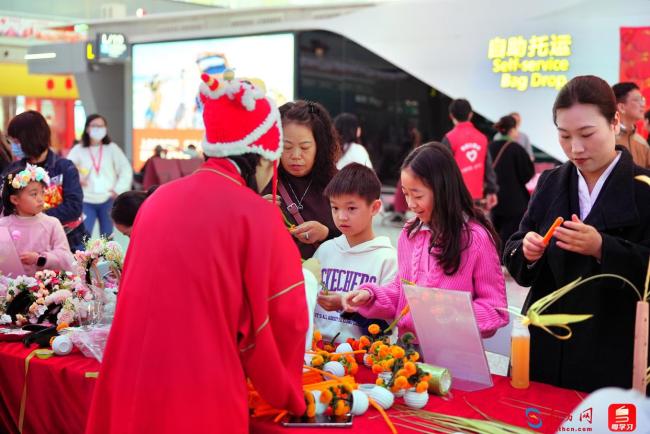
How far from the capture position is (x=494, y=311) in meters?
2.11

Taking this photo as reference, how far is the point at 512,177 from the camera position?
6836mm

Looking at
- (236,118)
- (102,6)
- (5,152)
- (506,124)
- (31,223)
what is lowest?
(31,223)

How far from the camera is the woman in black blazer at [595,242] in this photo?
5.81 ft

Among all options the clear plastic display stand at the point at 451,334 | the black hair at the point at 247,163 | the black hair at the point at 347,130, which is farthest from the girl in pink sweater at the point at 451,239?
the black hair at the point at 347,130

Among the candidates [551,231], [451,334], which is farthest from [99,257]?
[551,231]

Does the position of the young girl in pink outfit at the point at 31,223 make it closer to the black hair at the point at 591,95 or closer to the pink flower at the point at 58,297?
the pink flower at the point at 58,297

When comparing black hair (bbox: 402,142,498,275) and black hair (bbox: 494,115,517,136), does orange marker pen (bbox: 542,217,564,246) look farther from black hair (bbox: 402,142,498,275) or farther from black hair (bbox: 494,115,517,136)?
black hair (bbox: 494,115,517,136)

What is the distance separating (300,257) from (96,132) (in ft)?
16.8

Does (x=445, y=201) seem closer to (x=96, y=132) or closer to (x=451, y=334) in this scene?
(x=451, y=334)

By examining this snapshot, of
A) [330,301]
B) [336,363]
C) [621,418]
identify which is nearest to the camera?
[621,418]

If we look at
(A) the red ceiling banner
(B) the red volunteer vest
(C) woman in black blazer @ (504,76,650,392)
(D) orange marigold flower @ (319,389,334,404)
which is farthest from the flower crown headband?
(A) the red ceiling banner

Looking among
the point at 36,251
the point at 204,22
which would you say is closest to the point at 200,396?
the point at 36,251

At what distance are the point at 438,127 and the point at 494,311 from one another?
8.26m

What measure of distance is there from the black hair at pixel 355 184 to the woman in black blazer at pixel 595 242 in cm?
70
